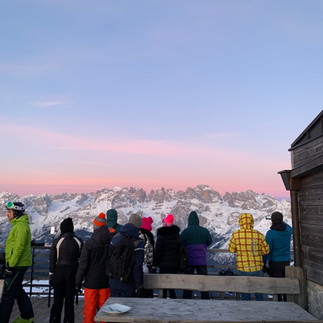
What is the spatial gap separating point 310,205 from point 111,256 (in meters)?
3.92

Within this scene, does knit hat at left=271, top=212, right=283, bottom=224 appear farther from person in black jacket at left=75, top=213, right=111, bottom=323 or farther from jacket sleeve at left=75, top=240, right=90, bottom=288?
jacket sleeve at left=75, top=240, right=90, bottom=288

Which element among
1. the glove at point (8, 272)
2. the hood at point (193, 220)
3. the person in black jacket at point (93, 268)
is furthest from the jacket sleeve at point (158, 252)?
the glove at point (8, 272)

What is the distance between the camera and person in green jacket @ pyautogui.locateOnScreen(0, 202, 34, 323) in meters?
5.59

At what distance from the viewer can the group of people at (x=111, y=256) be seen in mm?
5047

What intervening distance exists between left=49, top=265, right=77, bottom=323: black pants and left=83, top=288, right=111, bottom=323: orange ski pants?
0.48 metres

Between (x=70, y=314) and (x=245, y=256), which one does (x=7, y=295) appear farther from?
(x=245, y=256)

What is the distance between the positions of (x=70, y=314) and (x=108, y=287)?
3.28 ft

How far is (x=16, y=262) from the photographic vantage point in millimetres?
5605

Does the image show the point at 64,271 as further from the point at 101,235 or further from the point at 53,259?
the point at 101,235

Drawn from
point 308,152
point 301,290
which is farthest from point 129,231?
point 308,152

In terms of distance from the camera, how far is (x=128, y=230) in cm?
511

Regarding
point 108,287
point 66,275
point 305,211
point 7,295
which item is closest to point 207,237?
point 305,211

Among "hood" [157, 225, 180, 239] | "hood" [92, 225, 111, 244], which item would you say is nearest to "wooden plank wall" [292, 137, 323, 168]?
"hood" [157, 225, 180, 239]

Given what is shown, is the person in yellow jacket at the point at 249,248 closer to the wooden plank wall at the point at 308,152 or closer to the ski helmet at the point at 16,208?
the wooden plank wall at the point at 308,152
